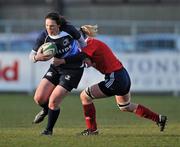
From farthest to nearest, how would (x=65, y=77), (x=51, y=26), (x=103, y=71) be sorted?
(x=103, y=71), (x=65, y=77), (x=51, y=26)

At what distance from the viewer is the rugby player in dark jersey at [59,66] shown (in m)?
11.9

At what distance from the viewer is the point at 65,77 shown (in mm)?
12156

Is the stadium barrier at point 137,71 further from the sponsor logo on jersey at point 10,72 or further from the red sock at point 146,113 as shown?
the red sock at point 146,113

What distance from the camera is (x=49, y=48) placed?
1177 centimetres

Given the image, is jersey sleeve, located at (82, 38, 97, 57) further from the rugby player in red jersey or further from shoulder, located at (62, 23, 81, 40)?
shoulder, located at (62, 23, 81, 40)

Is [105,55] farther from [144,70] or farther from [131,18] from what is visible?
[131,18]

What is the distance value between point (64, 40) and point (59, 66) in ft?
1.51

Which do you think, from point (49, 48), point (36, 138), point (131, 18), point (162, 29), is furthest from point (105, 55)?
point (131, 18)

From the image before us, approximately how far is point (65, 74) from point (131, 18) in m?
25.2

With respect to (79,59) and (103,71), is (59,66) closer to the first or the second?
(79,59)

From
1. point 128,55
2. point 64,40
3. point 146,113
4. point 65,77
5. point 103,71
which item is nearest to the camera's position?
point 64,40

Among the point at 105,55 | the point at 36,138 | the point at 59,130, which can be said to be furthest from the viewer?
the point at 59,130

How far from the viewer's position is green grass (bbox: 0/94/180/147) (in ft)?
36.2

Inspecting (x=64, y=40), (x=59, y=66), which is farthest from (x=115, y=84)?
(x=64, y=40)
